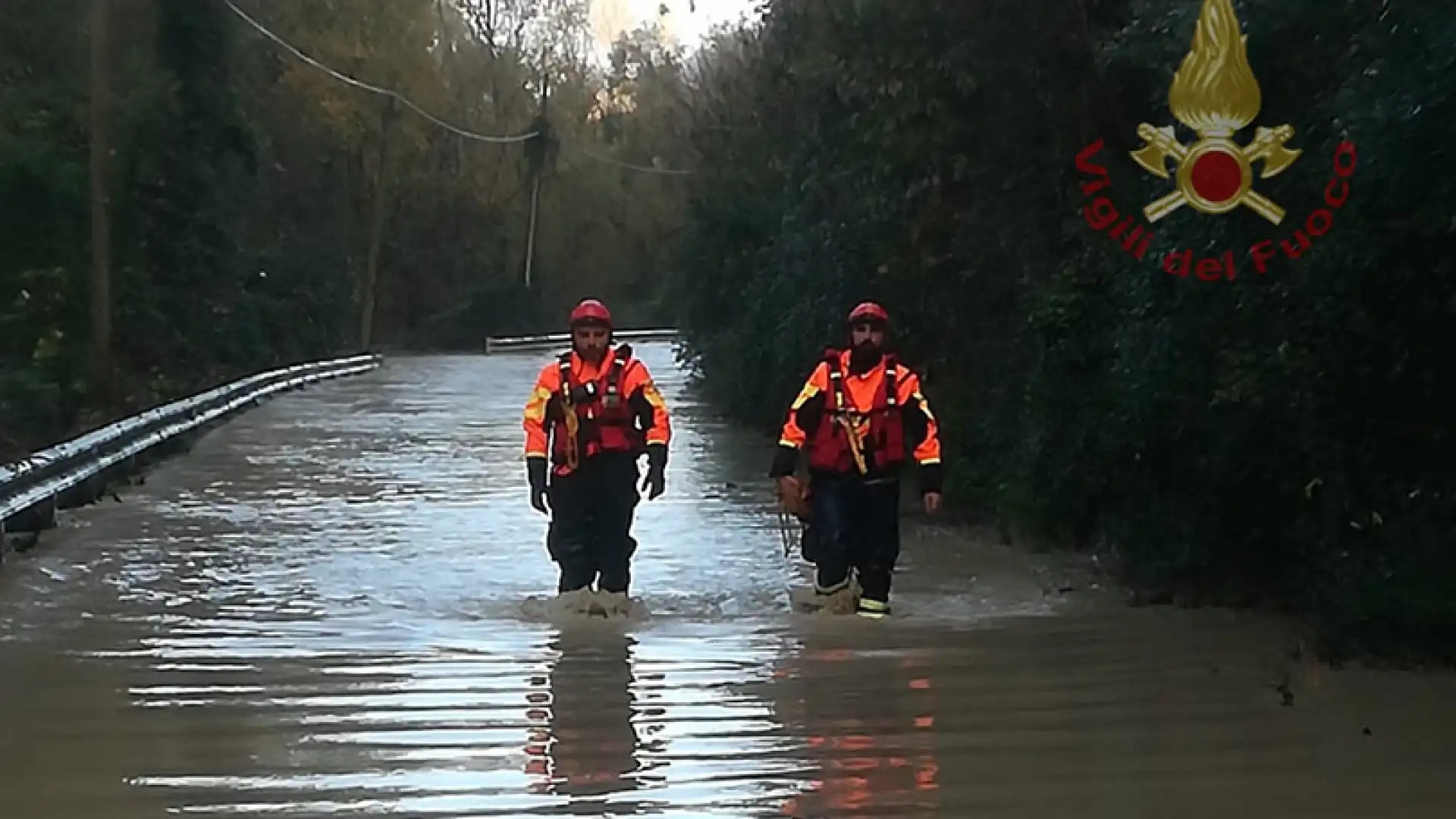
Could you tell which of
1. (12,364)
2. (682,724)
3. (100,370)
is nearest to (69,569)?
(682,724)

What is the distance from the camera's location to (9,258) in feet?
134

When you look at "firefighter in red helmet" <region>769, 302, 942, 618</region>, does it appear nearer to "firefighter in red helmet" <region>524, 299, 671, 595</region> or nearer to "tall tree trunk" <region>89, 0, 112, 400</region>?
"firefighter in red helmet" <region>524, 299, 671, 595</region>

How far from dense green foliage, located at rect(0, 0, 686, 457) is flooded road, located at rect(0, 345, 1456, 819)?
12.8m

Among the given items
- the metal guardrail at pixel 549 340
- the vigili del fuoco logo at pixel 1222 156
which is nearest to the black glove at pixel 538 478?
the vigili del fuoco logo at pixel 1222 156

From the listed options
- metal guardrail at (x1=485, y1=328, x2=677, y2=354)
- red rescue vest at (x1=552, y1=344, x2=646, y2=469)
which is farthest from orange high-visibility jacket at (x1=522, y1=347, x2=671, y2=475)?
metal guardrail at (x1=485, y1=328, x2=677, y2=354)

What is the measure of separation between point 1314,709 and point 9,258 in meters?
36.2

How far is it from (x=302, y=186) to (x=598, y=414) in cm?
6095

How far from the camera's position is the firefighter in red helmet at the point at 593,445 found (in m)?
11.9

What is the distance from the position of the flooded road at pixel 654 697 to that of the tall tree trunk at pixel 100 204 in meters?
17.4

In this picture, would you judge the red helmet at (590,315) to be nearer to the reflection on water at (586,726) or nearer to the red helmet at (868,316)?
the red helmet at (868,316)

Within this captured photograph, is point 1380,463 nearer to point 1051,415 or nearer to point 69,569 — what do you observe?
point 1051,415

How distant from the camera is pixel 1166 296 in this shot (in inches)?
428

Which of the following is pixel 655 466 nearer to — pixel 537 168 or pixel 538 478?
pixel 538 478

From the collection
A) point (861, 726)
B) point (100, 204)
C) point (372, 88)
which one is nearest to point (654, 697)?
point (861, 726)
